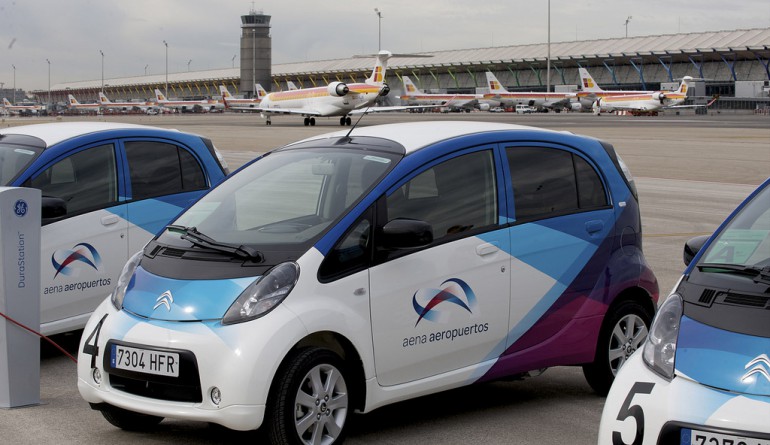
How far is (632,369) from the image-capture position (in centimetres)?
396

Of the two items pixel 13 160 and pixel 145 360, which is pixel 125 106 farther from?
pixel 145 360

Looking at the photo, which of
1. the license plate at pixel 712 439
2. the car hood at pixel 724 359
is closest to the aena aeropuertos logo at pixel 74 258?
the car hood at pixel 724 359

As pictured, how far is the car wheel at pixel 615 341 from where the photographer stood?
637 centimetres

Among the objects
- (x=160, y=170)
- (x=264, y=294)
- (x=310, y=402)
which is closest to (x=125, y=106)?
(x=160, y=170)

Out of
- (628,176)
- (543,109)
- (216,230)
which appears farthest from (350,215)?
(543,109)

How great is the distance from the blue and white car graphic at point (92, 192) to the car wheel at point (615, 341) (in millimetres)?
3650

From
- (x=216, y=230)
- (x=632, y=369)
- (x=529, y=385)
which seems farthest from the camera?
(x=529, y=385)

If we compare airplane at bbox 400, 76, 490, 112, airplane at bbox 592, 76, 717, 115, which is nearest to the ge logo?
airplane at bbox 592, 76, 717, 115

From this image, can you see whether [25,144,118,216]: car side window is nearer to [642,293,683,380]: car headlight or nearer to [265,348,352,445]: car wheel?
[265,348,352,445]: car wheel

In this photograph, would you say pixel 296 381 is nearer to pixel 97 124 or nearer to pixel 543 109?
pixel 97 124

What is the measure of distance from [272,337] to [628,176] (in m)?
3.16

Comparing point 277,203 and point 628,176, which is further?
point 628,176

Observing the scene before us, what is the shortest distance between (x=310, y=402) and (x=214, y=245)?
1.03m

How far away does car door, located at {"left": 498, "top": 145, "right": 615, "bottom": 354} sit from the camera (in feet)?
19.6
